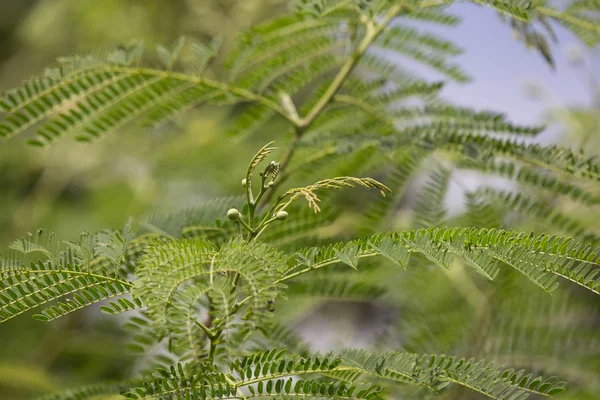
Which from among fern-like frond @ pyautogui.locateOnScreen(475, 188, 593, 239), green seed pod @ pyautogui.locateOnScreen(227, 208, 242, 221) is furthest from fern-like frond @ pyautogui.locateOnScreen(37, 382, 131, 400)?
fern-like frond @ pyautogui.locateOnScreen(475, 188, 593, 239)

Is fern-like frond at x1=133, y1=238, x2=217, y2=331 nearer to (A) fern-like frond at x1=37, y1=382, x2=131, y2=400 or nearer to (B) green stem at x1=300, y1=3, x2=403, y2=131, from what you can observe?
(A) fern-like frond at x1=37, y1=382, x2=131, y2=400

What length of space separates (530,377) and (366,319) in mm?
2039

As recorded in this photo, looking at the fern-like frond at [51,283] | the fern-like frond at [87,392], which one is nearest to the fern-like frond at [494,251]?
the fern-like frond at [51,283]

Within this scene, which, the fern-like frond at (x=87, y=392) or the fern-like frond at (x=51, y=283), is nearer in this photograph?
the fern-like frond at (x=51, y=283)

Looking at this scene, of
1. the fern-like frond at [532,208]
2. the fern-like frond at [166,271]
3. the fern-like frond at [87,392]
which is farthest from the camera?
the fern-like frond at [532,208]

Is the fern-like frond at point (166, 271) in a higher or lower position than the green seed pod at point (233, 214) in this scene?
lower

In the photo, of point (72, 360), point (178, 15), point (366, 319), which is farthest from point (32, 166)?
point (366, 319)

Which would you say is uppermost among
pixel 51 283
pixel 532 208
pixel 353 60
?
pixel 353 60

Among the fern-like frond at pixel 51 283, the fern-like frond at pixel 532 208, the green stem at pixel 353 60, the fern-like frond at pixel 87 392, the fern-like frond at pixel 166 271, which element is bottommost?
the fern-like frond at pixel 87 392

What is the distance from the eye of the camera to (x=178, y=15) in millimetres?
3492

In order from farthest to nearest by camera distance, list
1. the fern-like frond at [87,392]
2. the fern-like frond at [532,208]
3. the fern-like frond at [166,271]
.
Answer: the fern-like frond at [532,208]
the fern-like frond at [87,392]
the fern-like frond at [166,271]

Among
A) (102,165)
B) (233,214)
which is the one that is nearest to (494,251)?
(233,214)

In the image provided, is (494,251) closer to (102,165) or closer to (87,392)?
(87,392)

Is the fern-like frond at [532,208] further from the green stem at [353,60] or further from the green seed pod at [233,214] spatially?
the green seed pod at [233,214]
